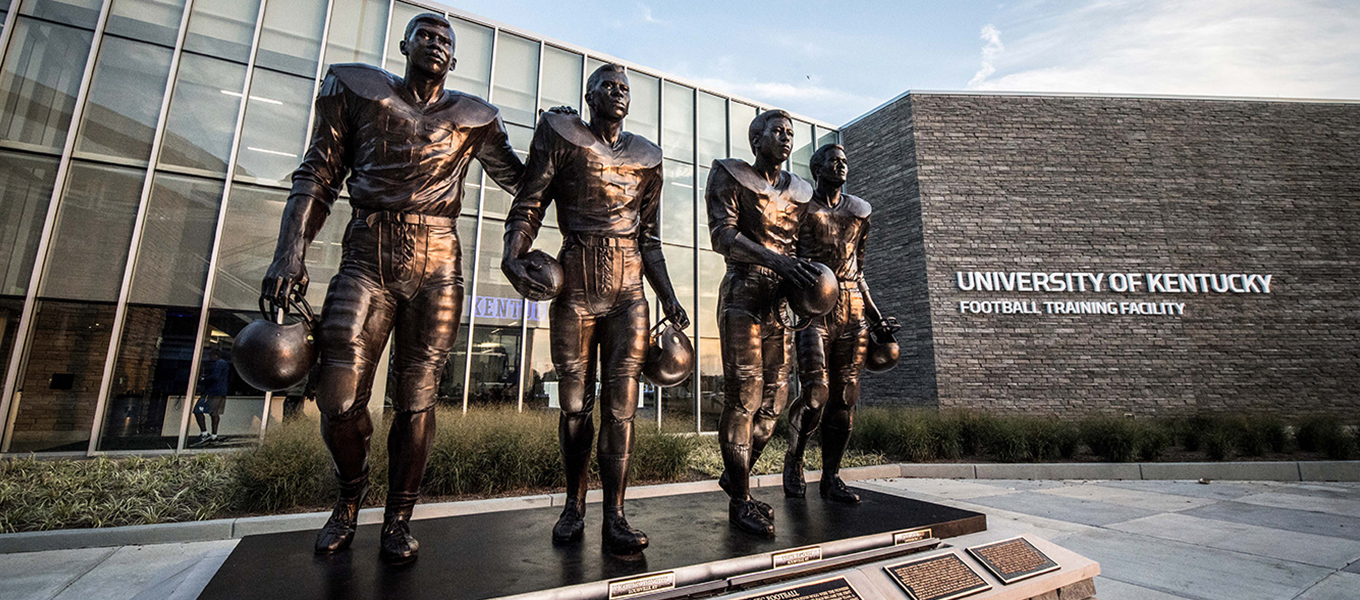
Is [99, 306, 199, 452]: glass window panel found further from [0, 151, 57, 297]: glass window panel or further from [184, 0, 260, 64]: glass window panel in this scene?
[184, 0, 260, 64]: glass window panel

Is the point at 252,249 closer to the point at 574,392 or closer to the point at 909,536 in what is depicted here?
the point at 574,392

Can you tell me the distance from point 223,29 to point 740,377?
11.5 meters

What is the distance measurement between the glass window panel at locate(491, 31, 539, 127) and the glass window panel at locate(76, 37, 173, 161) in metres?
Answer: 5.29

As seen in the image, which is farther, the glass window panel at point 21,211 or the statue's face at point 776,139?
the glass window panel at point 21,211

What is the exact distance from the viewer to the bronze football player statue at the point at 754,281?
319 cm

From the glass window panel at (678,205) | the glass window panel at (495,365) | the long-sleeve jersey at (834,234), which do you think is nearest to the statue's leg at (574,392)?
the long-sleeve jersey at (834,234)

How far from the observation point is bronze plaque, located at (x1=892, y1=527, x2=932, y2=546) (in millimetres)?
2793

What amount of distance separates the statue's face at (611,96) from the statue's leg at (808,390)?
191cm

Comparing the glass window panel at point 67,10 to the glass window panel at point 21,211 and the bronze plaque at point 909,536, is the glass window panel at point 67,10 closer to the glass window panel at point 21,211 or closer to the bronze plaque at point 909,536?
the glass window panel at point 21,211

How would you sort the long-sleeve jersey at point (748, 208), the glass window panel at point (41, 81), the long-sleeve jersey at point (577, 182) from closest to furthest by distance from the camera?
the long-sleeve jersey at point (577, 182)
the long-sleeve jersey at point (748, 208)
the glass window panel at point (41, 81)

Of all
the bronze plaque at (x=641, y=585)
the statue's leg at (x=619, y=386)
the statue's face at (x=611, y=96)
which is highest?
the statue's face at (x=611, y=96)

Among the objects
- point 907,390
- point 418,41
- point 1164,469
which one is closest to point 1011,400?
point 907,390

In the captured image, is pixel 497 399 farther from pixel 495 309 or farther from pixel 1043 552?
pixel 1043 552

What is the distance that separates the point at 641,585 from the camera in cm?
213
